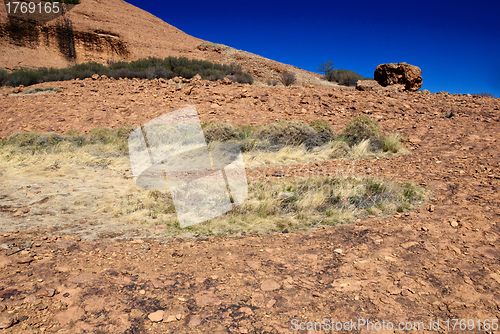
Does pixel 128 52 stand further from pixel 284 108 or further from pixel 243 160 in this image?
pixel 243 160

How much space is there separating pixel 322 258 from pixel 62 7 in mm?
33207

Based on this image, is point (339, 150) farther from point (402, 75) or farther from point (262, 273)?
point (402, 75)

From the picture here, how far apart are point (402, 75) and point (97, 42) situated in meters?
25.2

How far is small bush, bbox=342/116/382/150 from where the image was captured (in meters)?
8.98

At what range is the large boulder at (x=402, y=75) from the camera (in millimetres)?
16359

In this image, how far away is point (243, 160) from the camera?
7758 millimetres

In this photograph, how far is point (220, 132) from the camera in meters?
9.12

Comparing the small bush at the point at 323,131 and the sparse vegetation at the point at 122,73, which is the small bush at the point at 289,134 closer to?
the small bush at the point at 323,131

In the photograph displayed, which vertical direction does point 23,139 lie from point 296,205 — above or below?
above

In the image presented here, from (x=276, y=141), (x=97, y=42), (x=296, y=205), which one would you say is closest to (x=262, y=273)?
(x=296, y=205)

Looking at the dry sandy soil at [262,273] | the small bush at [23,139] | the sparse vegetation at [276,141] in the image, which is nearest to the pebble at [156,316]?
the dry sandy soil at [262,273]

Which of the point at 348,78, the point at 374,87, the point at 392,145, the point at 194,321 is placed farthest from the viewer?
the point at 348,78

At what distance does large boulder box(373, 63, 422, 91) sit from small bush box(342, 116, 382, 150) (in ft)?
29.7

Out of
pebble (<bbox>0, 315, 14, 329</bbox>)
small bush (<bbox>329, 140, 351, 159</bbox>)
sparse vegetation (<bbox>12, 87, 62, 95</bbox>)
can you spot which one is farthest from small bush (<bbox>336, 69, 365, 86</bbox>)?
pebble (<bbox>0, 315, 14, 329</bbox>)
